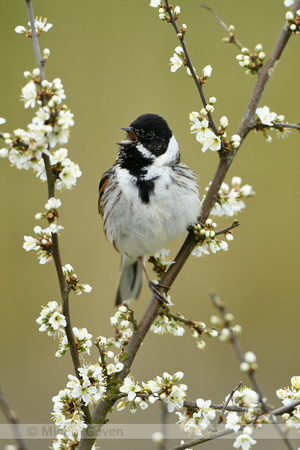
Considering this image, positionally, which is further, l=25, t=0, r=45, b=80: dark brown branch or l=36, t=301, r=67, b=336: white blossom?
l=36, t=301, r=67, b=336: white blossom

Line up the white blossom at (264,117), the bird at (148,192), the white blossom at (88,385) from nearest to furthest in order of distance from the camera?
1. the white blossom at (88,385)
2. the white blossom at (264,117)
3. the bird at (148,192)

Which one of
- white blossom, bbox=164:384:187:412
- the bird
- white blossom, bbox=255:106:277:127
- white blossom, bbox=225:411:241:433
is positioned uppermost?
the bird

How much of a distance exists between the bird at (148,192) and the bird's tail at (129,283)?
42 cm

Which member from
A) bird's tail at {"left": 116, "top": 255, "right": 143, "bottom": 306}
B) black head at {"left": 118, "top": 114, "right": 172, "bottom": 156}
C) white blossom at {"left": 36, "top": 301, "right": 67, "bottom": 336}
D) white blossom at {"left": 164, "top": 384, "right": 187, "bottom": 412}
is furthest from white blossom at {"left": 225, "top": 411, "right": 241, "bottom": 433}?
bird's tail at {"left": 116, "top": 255, "right": 143, "bottom": 306}

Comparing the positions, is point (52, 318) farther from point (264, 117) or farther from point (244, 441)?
point (264, 117)

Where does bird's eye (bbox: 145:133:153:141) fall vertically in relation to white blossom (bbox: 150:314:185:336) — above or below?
above

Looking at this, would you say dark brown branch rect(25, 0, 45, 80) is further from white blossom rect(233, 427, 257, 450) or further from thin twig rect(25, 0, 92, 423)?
white blossom rect(233, 427, 257, 450)

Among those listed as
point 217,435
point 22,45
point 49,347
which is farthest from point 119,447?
point 22,45

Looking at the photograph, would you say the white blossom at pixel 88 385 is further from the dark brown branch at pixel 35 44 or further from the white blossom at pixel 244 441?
the dark brown branch at pixel 35 44

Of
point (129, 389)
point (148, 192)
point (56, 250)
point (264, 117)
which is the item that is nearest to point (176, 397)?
point (129, 389)

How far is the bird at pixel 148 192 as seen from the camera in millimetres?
2426

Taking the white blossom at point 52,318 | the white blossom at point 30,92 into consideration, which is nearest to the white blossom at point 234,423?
the white blossom at point 52,318

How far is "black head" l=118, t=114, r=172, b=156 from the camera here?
8.24ft

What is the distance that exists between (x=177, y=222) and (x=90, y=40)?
9.60 feet
